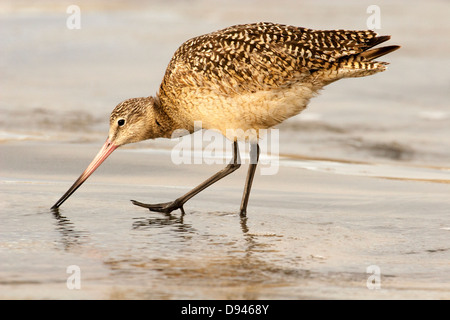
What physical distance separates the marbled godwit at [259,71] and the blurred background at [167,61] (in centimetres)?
213

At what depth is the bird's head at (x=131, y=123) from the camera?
639cm

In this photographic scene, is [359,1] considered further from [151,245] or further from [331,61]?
[151,245]

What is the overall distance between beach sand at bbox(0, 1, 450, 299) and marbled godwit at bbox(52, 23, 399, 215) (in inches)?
16.9

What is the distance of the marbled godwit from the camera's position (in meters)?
5.81

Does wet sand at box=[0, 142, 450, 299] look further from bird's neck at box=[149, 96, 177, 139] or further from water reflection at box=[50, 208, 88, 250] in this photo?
bird's neck at box=[149, 96, 177, 139]

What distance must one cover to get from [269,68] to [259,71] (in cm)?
7

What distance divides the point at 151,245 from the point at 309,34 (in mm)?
2083

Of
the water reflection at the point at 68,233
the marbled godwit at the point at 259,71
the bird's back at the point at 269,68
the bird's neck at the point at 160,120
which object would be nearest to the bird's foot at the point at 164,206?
the marbled godwit at the point at 259,71

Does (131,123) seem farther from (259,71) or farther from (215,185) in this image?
(259,71)

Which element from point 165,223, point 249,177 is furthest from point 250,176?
point 165,223

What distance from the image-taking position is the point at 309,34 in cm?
595

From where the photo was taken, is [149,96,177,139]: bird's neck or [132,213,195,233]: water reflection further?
[149,96,177,139]: bird's neck

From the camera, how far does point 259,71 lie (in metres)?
5.84

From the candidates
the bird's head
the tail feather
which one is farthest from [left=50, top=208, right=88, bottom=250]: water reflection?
the tail feather
